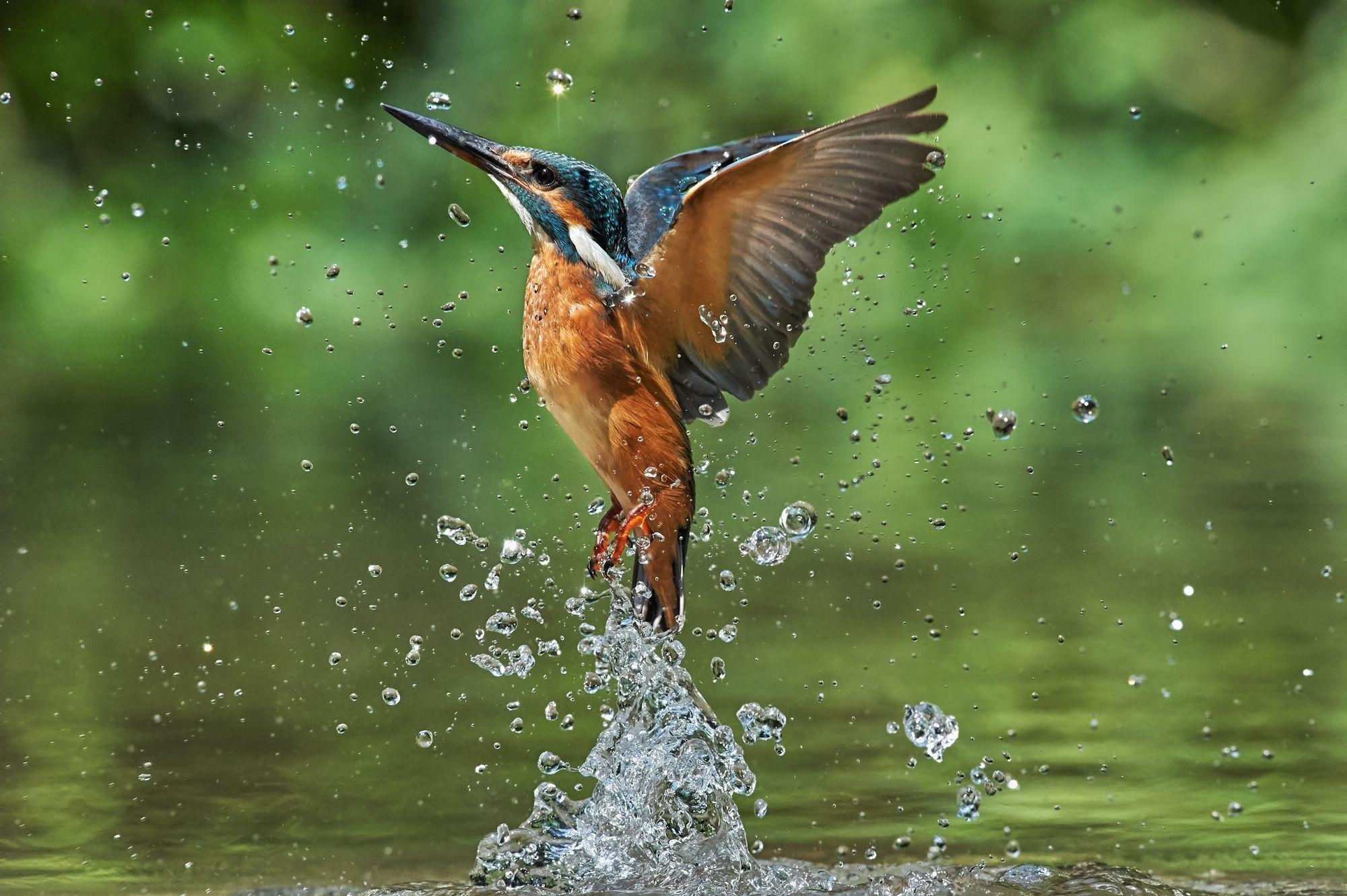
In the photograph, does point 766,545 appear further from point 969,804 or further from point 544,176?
point 544,176

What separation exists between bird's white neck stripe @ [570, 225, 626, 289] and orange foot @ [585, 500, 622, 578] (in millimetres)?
276

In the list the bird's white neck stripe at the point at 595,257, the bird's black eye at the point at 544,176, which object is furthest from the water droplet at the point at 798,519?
the bird's black eye at the point at 544,176

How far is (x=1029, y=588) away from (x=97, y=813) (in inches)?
76.8

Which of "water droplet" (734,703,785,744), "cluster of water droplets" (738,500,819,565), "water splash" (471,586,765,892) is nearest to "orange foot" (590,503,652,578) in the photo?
"water splash" (471,586,765,892)

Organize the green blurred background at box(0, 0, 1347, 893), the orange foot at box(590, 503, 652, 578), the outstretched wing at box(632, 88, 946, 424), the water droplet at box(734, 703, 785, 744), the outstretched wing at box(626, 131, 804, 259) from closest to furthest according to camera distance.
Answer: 1. the outstretched wing at box(632, 88, 946, 424)
2. the orange foot at box(590, 503, 652, 578)
3. the outstretched wing at box(626, 131, 804, 259)
4. the water droplet at box(734, 703, 785, 744)
5. the green blurred background at box(0, 0, 1347, 893)

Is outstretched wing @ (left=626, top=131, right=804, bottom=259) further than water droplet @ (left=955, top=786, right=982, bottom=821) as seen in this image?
No

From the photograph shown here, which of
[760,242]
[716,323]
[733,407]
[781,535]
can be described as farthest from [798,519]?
[733,407]

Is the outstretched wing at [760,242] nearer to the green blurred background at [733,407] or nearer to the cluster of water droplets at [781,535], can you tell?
the cluster of water droplets at [781,535]

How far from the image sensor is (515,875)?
1808mm

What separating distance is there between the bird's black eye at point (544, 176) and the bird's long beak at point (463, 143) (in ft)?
0.08

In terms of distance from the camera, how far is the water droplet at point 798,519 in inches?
77.5

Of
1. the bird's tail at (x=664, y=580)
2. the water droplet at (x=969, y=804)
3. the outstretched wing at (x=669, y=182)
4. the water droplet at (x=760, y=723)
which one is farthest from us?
the water droplet at (x=760, y=723)

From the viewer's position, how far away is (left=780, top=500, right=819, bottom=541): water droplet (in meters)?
1.97

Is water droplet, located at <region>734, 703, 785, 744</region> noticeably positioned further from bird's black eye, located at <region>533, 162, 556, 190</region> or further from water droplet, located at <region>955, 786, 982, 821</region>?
bird's black eye, located at <region>533, 162, 556, 190</region>
